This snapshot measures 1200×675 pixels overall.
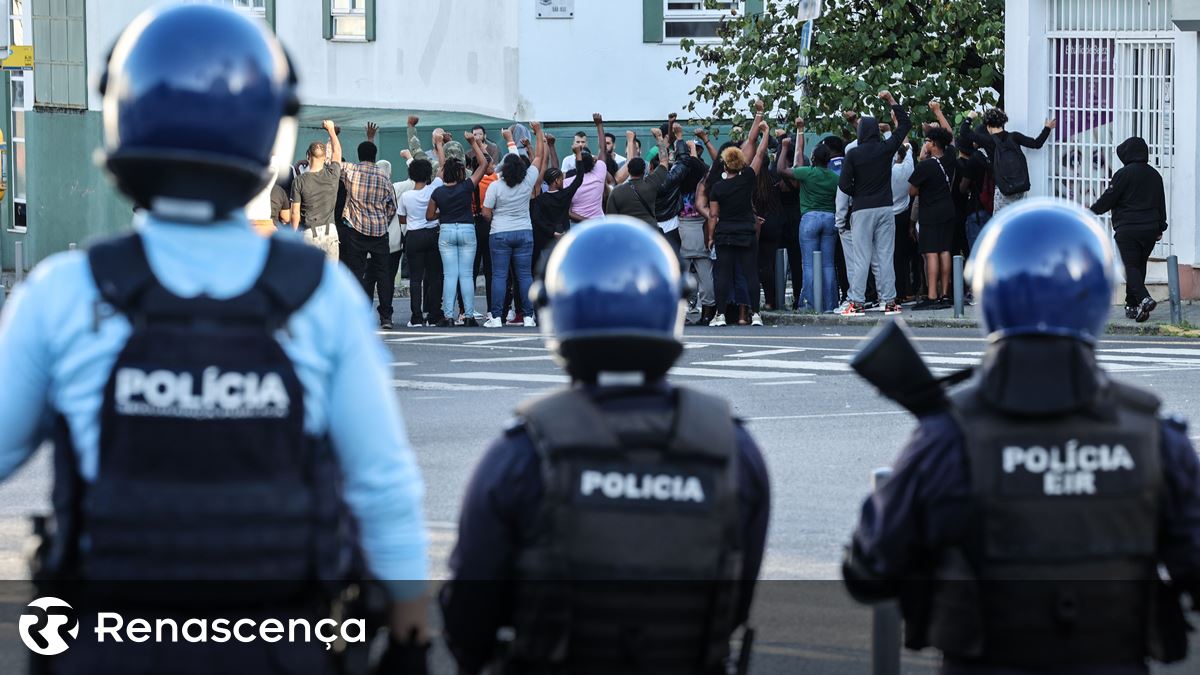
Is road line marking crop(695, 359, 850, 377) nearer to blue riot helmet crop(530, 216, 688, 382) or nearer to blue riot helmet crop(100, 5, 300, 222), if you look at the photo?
blue riot helmet crop(530, 216, 688, 382)

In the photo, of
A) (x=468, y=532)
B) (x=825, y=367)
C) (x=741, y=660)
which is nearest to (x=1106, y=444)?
(x=741, y=660)

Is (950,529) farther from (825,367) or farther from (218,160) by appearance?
(825,367)

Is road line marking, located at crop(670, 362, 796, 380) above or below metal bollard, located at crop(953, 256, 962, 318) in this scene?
below

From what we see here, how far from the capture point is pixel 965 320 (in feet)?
66.4

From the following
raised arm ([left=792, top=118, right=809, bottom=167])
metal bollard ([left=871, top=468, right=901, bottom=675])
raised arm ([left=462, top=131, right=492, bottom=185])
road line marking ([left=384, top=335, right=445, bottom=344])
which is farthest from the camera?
raised arm ([left=462, top=131, right=492, bottom=185])

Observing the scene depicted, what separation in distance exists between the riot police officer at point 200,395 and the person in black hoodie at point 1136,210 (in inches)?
676

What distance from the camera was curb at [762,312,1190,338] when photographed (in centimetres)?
1956

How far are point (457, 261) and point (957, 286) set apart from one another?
4.93 m

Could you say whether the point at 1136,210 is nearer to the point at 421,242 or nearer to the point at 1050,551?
the point at 421,242

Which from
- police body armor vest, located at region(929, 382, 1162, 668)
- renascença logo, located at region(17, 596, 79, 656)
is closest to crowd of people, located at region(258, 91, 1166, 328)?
Answer: police body armor vest, located at region(929, 382, 1162, 668)

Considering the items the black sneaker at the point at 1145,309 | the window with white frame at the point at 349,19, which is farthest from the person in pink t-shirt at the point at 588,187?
the window with white frame at the point at 349,19

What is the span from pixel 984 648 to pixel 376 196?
56.4 ft

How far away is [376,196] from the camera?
805 inches

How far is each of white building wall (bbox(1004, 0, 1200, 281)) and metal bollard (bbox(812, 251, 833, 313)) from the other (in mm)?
3089
